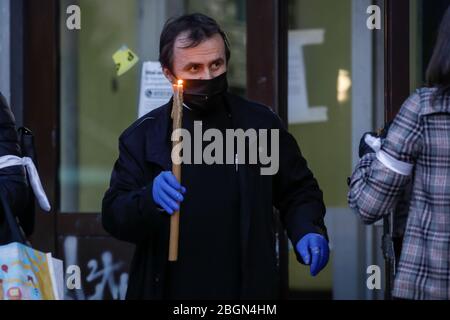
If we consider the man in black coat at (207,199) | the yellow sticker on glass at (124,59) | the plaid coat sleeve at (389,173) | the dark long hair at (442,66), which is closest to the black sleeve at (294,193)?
the man in black coat at (207,199)

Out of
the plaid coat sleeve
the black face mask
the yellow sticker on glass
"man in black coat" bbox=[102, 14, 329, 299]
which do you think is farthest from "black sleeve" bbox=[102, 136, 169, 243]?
the yellow sticker on glass

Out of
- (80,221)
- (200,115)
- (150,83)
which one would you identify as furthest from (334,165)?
(200,115)

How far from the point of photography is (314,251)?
3.26 m

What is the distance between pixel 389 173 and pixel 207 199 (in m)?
0.75

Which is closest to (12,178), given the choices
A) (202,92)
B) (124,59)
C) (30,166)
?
(30,166)

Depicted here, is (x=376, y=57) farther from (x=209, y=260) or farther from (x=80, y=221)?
(x=209, y=260)

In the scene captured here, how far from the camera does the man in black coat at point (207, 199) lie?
10.8ft

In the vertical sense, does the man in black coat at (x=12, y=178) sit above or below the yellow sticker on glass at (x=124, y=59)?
below

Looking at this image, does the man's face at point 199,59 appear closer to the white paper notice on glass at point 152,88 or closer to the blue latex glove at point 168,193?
the blue latex glove at point 168,193

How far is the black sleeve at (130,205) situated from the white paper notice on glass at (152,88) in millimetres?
1700

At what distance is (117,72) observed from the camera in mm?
5281

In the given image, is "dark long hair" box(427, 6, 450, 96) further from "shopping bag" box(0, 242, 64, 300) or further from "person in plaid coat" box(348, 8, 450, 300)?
"shopping bag" box(0, 242, 64, 300)

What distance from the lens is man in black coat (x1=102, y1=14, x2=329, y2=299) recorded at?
10.8ft

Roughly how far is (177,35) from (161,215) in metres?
0.74
